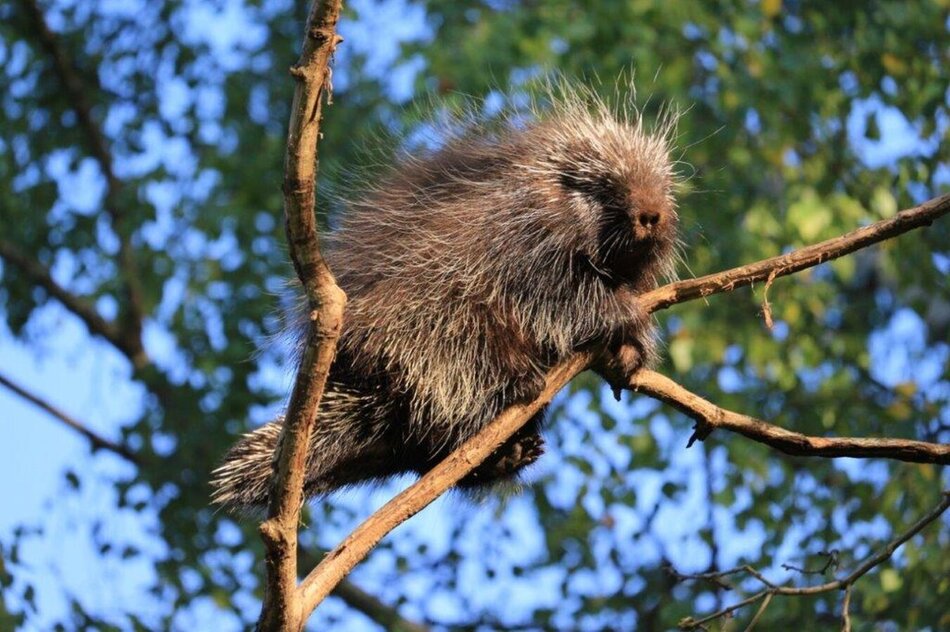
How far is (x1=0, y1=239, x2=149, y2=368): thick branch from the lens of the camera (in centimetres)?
673

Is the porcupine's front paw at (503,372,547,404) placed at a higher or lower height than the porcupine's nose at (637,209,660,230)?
lower

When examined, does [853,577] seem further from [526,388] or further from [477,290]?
[477,290]

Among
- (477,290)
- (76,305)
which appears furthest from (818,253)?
(76,305)

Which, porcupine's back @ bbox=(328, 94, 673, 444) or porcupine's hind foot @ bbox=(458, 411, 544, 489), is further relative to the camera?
porcupine's hind foot @ bbox=(458, 411, 544, 489)

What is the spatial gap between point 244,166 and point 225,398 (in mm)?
1242

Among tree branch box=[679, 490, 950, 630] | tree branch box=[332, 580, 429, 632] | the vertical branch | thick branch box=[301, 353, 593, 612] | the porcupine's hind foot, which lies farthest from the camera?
tree branch box=[332, 580, 429, 632]

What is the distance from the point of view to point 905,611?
3.88m

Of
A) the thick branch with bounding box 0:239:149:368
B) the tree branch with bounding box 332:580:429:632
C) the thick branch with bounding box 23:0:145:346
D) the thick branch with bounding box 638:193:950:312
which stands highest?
the thick branch with bounding box 23:0:145:346

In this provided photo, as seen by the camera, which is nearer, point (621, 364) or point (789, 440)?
point (789, 440)

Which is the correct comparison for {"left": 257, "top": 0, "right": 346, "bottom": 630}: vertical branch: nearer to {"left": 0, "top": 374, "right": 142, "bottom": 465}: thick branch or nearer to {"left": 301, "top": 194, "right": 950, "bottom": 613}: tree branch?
{"left": 301, "top": 194, "right": 950, "bottom": 613}: tree branch

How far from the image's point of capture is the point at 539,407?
289 centimetres

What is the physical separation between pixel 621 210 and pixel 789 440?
2.84ft

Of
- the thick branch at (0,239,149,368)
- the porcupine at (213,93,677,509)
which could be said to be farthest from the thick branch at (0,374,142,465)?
the porcupine at (213,93,677,509)

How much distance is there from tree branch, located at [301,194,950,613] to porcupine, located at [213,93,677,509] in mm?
121
